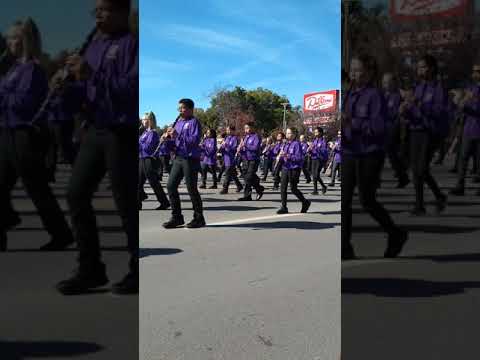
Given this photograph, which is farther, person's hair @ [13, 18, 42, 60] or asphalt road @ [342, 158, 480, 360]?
asphalt road @ [342, 158, 480, 360]

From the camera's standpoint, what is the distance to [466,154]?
6.46ft

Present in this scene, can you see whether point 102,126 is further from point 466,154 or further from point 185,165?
point 185,165

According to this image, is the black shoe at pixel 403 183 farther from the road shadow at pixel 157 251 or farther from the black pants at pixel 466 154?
the road shadow at pixel 157 251

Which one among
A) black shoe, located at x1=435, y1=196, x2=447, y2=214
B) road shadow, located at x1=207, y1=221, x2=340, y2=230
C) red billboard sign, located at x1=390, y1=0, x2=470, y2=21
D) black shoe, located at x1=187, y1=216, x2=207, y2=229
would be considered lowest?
road shadow, located at x1=207, y1=221, x2=340, y2=230

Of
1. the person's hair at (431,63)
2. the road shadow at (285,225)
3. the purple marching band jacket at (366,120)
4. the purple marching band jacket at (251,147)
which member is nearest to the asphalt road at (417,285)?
the purple marching band jacket at (366,120)

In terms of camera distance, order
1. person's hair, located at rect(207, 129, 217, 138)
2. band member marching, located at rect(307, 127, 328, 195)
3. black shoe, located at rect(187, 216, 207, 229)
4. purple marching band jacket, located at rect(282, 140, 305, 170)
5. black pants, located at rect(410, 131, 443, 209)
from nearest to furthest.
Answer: black pants, located at rect(410, 131, 443, 209) → black shoe, located at rect(187, 216, 207, 229) → purple marching band jacket, located at rect(282, 140, 305, 170) → person's hair, located at rect(207, 129, 217, 138) → band member marching, located at rect(307, 127, 328, 195)

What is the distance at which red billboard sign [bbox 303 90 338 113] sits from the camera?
5633cm

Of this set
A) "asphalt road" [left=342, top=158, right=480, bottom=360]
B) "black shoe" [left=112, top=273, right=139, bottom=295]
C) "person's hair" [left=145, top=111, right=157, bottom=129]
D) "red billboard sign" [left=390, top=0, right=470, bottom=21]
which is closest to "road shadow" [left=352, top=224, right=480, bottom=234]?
"asphalt road" [left=342, top=158, right=480, bottom=360]

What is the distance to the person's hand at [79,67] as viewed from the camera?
1.78m

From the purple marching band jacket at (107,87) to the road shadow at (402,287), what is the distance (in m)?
1.02

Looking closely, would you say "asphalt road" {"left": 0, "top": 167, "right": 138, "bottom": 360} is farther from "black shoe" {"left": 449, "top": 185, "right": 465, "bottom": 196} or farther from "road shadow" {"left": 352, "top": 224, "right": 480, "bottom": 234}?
"black shoe" {"left": 449, "top": 185, "right": 465, "bottom": 196}

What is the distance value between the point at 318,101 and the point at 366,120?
189ft

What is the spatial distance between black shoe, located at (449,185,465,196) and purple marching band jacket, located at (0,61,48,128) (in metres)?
1.42

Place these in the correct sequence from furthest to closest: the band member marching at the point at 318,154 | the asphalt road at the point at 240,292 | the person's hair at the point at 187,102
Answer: the band member marching at the point at 318,154 → the person's hair at the point at 187,102 → the asphalt road at the point at 240,292
